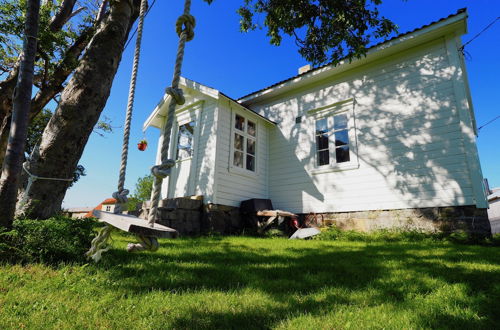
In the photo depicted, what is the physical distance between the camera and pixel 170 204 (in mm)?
6699

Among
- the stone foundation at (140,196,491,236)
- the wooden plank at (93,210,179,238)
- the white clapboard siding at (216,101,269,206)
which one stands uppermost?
the white clapboard siding at (216,101,269,206)

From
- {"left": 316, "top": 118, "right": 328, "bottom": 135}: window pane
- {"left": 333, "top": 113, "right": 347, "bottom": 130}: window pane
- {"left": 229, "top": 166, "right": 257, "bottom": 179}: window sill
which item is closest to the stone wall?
{"left": 229, "top": 166, "right": 257, "bottom": 179}: window sill

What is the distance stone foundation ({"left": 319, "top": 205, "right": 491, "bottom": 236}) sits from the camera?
5.34m

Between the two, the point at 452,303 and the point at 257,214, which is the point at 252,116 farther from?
the point at 452,303

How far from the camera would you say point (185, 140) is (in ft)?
27.8

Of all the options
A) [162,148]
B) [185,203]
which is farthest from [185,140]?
[162,148]

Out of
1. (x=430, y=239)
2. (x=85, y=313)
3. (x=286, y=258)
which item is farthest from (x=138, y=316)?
(x=430, y=239)

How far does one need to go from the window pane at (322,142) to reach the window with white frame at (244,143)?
6.37ft

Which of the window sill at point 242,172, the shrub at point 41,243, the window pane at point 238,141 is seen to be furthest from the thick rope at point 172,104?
the window pane at point 238,141

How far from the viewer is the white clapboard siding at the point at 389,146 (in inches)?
234

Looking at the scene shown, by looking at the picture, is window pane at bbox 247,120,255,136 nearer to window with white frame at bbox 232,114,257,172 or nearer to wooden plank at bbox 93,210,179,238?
window with white frame at bbox 232,114,257,172

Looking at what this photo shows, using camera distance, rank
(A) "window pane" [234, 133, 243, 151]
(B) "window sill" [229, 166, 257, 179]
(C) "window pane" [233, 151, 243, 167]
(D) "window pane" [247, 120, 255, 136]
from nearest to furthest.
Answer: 1. (B) "window sill" [229, 166, 257, 179]
2. (C) "window pane" [233, 151, 243, 167]
3. (A) "window pane" [234, 133, 243, 151]
4. (D) "window pane" [247, 120, 255, 136]

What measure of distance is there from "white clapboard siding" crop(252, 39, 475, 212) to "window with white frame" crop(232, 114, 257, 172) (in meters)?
0.79

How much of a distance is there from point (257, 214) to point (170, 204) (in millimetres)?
2279
